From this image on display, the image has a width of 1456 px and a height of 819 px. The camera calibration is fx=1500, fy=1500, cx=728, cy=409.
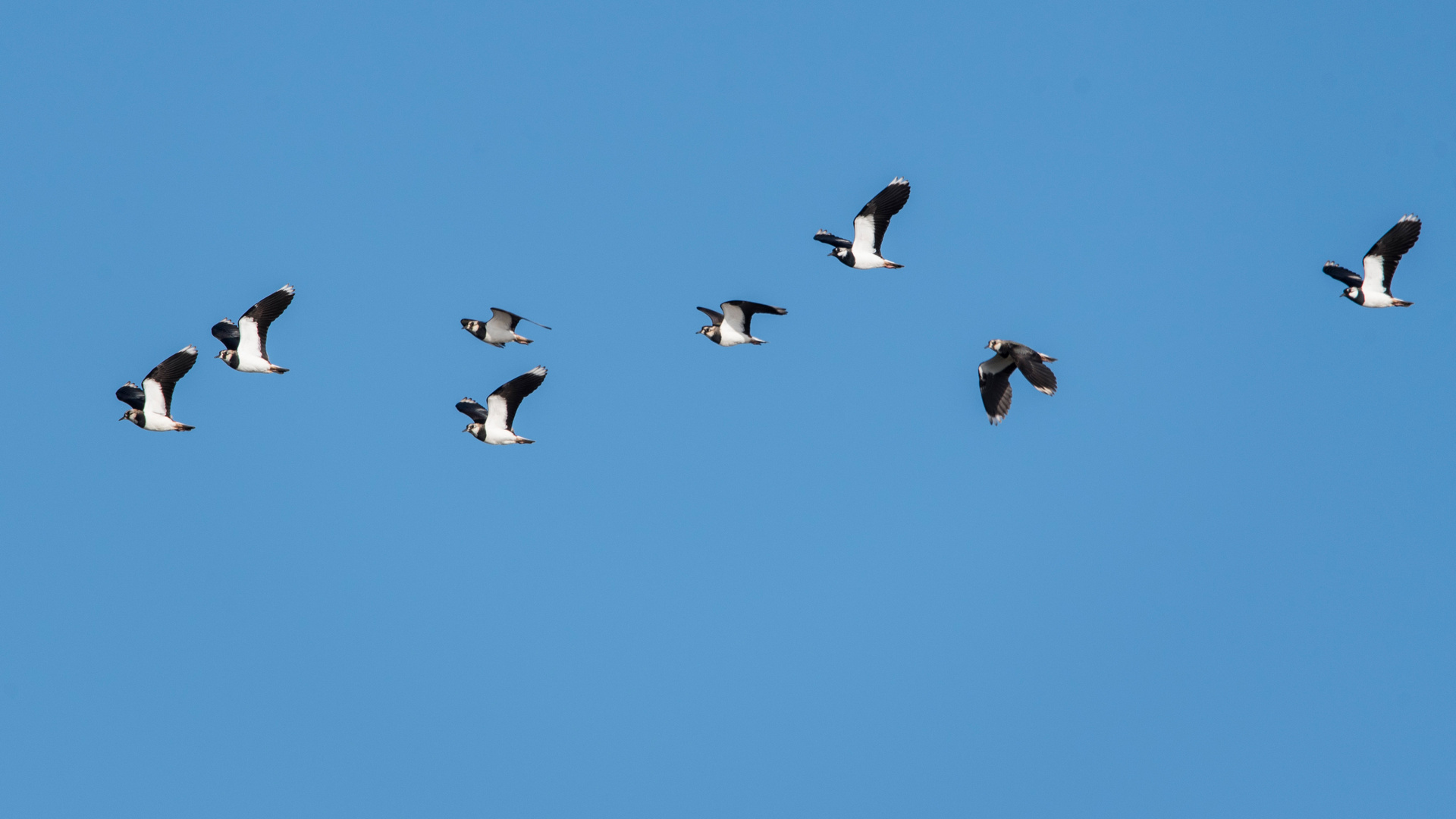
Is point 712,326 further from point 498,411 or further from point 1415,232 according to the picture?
point 1415,232

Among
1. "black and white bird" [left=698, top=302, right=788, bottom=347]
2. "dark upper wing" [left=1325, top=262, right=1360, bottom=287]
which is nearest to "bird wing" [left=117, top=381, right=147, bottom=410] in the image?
"black and white bird" [left=698, top=302, right=788, bottom=347]

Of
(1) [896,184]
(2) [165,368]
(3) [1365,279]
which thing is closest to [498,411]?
(2) [165,368]

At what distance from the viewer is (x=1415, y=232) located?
39625 millimetres

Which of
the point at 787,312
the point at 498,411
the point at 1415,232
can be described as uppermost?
the point at 1415,232

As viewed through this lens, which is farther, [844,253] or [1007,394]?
[844,253]

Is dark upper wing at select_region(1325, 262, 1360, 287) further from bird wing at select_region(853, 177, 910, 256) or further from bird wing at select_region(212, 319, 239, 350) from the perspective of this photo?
bird wing at select_region(212, 319, 239, 350)

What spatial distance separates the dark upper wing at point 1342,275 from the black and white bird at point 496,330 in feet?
73.2

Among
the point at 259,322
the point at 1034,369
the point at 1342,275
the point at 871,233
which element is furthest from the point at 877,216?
the point at 259,322

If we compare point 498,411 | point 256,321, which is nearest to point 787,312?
point 498,411

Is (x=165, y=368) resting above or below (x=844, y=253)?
below

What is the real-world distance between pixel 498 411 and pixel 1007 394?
13.1 meters

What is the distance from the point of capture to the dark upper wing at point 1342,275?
41406 millimetres

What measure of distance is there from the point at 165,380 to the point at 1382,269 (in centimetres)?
3308

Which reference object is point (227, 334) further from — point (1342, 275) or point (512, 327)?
point (1342, 275)
